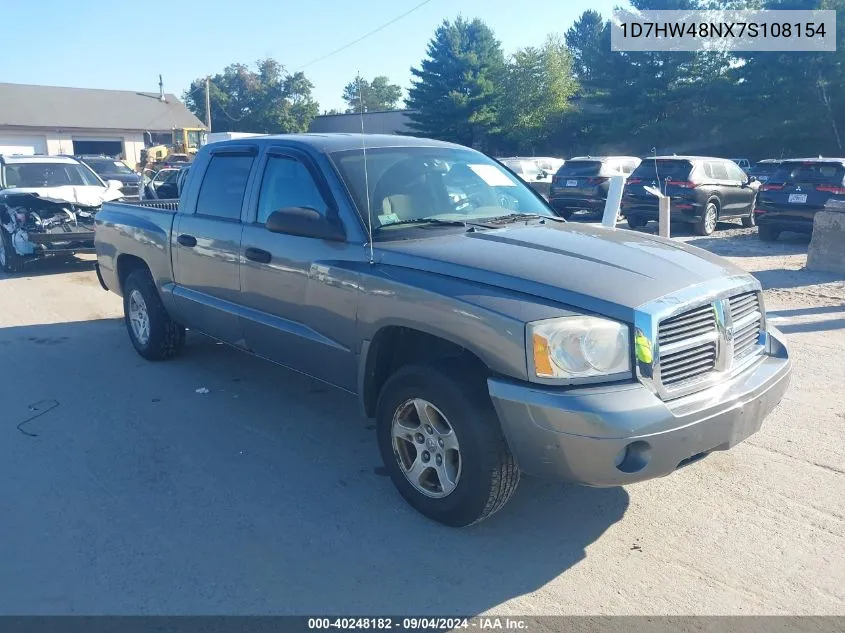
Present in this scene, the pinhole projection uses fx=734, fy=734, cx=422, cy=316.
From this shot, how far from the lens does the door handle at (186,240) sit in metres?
5.51

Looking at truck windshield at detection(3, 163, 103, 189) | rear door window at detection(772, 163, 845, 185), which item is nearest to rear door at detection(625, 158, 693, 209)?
rear door window at detection(772, 163, 845, 185)

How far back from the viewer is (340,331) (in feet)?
13.7

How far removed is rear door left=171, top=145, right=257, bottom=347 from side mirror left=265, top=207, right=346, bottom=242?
888mm

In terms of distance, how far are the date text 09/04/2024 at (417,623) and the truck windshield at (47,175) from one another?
40.0ft

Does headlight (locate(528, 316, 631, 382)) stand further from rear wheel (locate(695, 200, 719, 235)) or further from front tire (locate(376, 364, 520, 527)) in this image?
rear wheel (locate(695, 200, 719, 235))

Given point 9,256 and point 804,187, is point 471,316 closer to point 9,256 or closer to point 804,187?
point 9,256

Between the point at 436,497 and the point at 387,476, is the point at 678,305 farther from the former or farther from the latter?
the point at 387,476

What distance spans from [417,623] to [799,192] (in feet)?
42.6

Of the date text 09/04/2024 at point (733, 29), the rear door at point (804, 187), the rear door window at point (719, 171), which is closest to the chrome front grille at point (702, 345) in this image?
the rear door at point (804, 187)

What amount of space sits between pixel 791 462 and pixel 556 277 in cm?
211

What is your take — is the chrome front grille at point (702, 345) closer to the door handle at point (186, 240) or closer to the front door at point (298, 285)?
the front door at point (298, 285)

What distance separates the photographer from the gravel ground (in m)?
3.18

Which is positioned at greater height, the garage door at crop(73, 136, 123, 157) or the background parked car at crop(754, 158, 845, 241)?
the garage door at crop(73, 136, 123, 157)

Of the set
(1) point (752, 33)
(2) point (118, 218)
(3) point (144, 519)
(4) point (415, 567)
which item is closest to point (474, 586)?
(4) point (415, 567)
